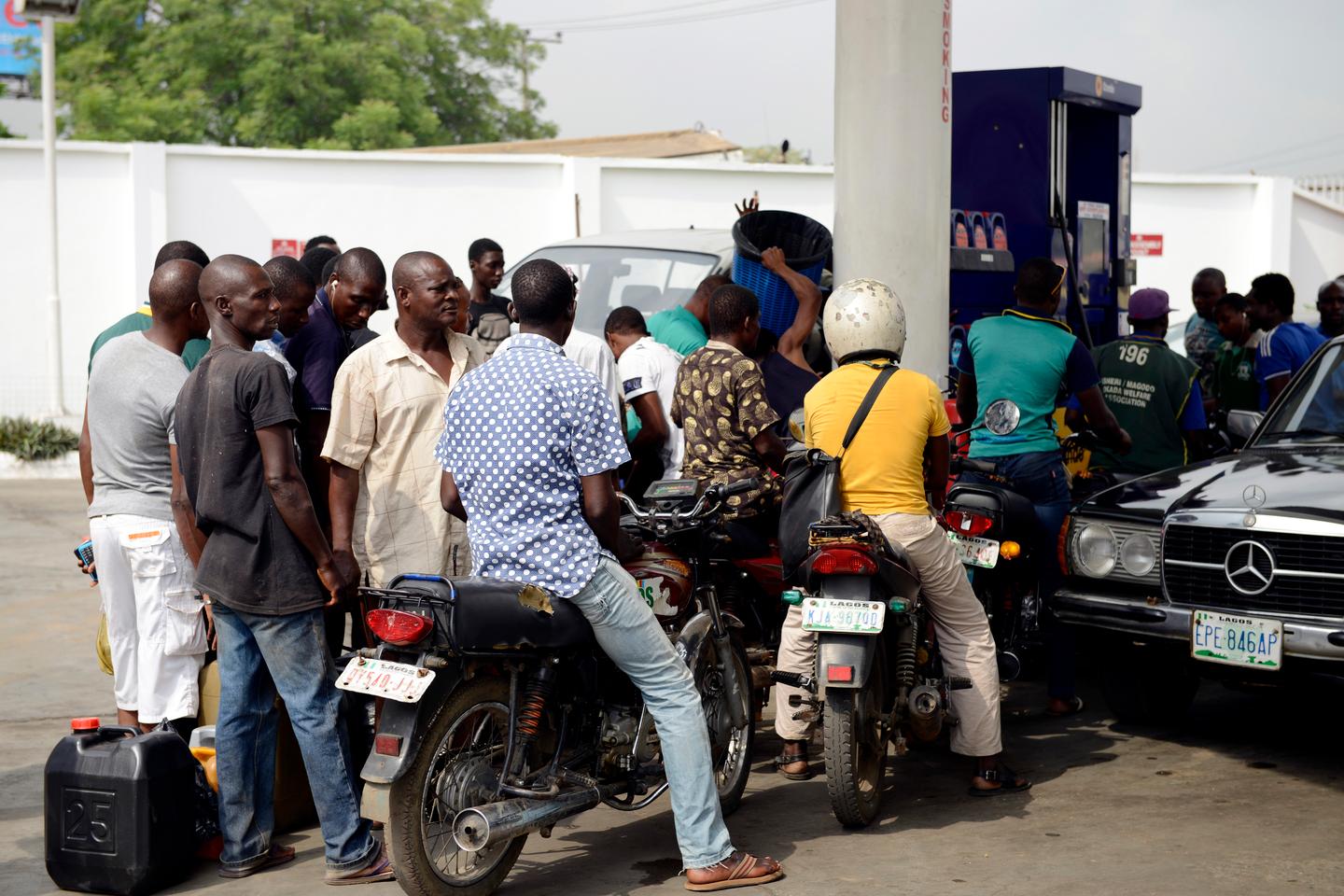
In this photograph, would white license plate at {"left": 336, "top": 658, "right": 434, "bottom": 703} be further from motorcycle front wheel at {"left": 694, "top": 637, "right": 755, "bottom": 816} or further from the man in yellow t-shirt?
the man in yellow t-shirt

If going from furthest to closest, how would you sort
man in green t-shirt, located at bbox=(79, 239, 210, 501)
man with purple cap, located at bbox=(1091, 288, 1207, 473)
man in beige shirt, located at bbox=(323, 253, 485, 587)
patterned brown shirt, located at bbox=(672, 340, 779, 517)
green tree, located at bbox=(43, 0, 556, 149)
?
green tree, located at bbox=(43, 0, 556, 149) → man with purple cap, located at bbox=(1091, 288, 1207, 473) → patterned brown shirt, located at bbox=(672, 340, 779, 517) → man in green t-shirt, located at bbox=(79, 239, 210, 501) → man in beige shirt, located at bbox=(323, 253, 485, 587)

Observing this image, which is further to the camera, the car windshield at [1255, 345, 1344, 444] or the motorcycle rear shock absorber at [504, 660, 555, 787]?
the car windshield at [1255, 345, 1344, 444]

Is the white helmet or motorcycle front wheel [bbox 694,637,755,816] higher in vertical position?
the white helmet

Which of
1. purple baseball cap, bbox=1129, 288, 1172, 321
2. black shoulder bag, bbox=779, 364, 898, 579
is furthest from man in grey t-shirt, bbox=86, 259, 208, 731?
purple baseball cap, bbox=1129, 288, 1172, 321

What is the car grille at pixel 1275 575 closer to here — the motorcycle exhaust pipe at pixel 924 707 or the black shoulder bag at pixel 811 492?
the motorcycle exhaust pipe at pixel 924 707

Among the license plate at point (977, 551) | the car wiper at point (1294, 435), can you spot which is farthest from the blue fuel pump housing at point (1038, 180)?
the license plate at point (977, 551)

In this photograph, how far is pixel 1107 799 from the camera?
571cm

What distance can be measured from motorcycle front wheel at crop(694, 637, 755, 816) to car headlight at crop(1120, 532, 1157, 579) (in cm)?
174

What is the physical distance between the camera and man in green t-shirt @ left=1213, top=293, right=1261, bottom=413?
9695 millimetres

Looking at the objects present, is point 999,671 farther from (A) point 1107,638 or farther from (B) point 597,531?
(B) point 597,531

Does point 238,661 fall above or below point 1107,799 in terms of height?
above

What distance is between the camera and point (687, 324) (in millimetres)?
8008

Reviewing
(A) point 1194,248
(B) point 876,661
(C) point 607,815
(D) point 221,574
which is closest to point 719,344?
(B) point 876,661

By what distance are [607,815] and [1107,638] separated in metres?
2.21
